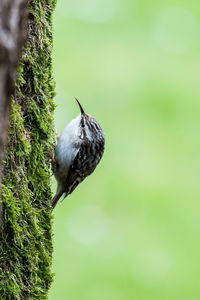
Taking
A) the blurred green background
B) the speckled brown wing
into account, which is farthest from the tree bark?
the blurred green background

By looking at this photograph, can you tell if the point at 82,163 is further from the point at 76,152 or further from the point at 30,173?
the point at 30,173

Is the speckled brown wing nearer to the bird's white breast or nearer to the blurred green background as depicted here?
the bird's white breast

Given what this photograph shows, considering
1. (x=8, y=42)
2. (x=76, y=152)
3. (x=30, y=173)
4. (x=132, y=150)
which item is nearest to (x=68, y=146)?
(x=76, y=152)

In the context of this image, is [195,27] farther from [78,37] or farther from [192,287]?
[192,287]

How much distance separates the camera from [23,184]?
3.46 m

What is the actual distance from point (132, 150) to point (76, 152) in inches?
122

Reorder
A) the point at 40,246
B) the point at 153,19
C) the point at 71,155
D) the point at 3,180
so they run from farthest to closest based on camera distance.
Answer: the point at 153,19 < the point at 71,155 < the point at 40,246 < the point at 3,180

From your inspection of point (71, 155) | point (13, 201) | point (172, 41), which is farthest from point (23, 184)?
point (172, 41)

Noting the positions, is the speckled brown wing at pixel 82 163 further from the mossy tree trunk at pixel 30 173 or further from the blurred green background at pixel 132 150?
the blurred green background at pixel 132 150

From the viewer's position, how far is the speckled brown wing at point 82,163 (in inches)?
194

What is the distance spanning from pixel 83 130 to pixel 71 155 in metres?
0.26

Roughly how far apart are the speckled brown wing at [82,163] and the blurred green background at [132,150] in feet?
6.02

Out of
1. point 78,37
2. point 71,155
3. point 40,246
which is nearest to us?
point 40,246

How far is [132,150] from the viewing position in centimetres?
797
